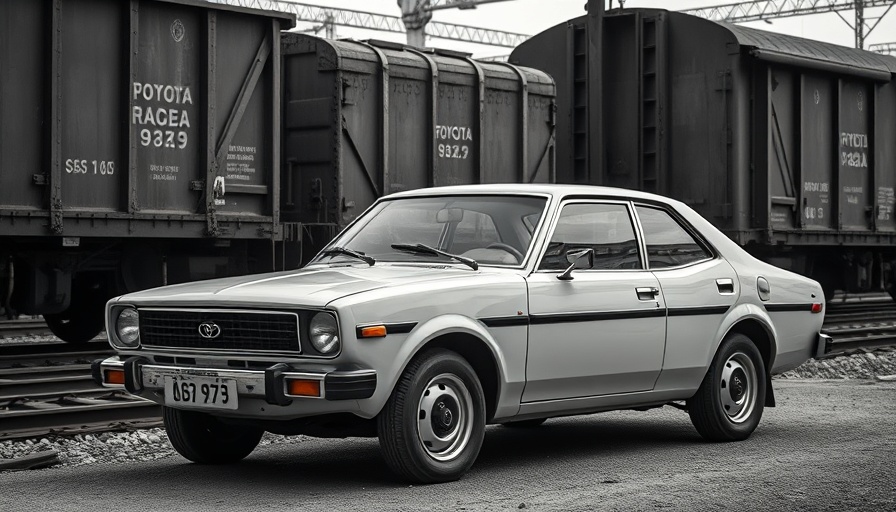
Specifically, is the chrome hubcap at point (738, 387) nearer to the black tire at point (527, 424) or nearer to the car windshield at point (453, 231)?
the black tire at point (527, 424)

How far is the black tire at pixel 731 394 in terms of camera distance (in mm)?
7172

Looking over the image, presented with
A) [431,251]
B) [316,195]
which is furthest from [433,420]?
[316,195]

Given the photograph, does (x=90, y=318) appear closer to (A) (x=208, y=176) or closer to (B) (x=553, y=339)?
(A) (x=208, y=176)

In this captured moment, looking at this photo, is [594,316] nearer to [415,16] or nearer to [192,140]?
[192,140]

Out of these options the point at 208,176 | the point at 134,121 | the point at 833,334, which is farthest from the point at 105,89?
the point at 833,334

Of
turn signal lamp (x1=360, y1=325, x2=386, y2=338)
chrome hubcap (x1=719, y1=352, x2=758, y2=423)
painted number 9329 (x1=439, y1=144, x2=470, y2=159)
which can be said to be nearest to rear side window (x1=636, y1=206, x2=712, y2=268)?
chrome hubcap (x1=719, y1=352, x2=758, y2=423)

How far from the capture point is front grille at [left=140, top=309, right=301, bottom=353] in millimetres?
5523

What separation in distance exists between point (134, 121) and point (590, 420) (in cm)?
599

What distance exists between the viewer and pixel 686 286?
7.07m

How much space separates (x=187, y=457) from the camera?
6.43 metres

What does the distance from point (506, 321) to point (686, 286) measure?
1494 mm

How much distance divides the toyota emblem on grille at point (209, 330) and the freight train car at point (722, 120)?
1171cm

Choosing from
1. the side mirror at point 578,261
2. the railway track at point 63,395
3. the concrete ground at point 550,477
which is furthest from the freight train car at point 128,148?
the side mirror at point 578,261

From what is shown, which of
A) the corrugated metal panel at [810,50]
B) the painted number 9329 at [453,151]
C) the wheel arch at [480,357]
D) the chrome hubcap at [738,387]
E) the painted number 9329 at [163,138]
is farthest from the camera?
the corrugated metal panel at [810,50]
